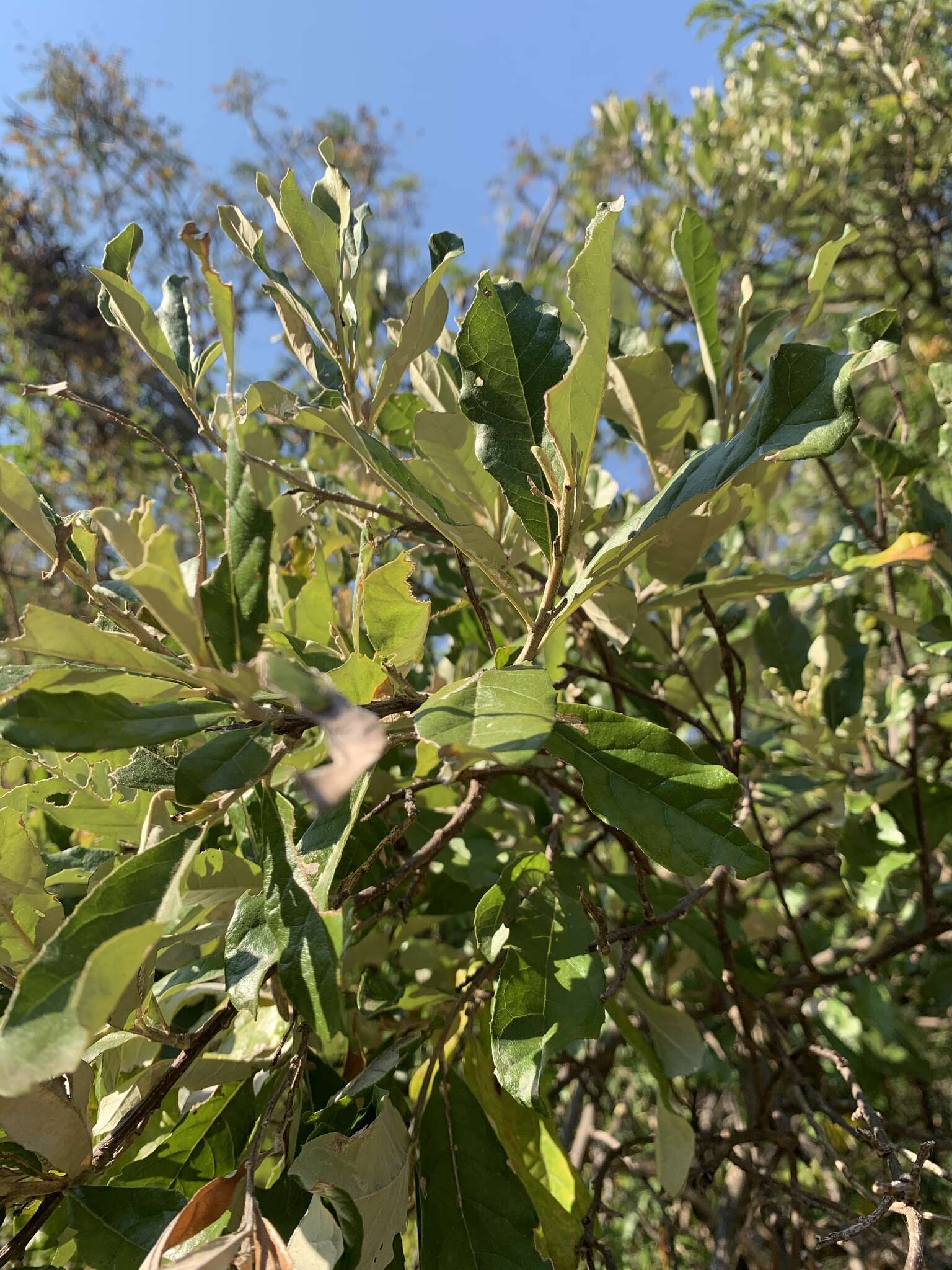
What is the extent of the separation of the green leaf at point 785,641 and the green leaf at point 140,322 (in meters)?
0.86

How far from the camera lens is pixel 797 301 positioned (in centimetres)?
251

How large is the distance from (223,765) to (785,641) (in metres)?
0.92

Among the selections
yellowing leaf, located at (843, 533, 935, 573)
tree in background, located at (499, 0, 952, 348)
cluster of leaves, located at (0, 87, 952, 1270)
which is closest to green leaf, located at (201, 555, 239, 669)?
cluster of leaves, located at (0, 87, 952, 1270)

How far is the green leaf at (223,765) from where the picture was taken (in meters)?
0.45

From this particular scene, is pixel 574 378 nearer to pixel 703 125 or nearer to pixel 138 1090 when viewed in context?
pixel 138 1090

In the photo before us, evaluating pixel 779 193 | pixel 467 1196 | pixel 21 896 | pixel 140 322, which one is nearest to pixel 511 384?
pixel 140 322

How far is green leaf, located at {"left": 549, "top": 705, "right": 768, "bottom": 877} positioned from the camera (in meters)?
0.53

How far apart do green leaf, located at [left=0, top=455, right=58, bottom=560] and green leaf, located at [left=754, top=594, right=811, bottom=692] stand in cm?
96

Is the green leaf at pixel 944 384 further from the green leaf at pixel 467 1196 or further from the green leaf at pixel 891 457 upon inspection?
the green leaf at pixel 467 1196

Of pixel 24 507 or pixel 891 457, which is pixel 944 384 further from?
pixel 24 507

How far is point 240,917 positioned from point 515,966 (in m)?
0.23

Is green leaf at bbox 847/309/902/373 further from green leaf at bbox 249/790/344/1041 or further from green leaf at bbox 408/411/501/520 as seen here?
green leaf at bbox 249/790/344/1041

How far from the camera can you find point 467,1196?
26.4 inches

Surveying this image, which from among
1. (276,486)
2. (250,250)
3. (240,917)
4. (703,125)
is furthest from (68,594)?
(703,125)
